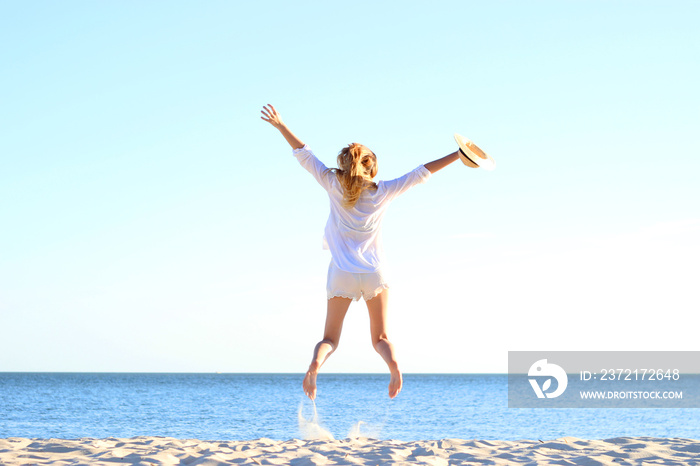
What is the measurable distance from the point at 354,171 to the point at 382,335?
1376mm

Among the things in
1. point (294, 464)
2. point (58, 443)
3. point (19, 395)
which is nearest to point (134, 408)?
point (19, 395)

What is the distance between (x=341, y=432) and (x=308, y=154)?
19105 mm

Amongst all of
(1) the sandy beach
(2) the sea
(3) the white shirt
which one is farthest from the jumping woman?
(2) the sea

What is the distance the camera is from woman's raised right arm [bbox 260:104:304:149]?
538 cm

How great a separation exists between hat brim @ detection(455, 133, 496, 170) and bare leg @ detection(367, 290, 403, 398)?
4.06 feet

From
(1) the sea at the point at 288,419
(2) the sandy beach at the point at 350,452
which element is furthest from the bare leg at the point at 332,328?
(1) the sea at the point at 288,419

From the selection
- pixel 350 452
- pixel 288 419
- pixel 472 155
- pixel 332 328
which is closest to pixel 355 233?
pixel 332 328

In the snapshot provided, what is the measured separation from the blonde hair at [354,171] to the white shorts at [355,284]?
565 mm

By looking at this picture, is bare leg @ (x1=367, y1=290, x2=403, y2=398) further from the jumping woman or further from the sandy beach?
the sandy beach

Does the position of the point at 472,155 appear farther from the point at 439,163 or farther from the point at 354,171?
the point at 354,171

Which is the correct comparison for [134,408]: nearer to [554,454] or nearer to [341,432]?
[341,432]

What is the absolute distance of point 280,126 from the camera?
5426 millimetres

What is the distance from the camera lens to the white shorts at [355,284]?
17.5 ft

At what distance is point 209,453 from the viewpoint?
618 cm
